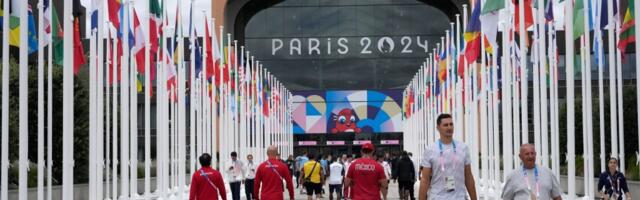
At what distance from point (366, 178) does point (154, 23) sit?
13.7 meters

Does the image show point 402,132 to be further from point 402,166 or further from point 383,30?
point 402,166


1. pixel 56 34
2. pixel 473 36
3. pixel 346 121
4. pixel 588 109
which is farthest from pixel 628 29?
pixel 346 121

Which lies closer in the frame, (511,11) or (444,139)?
A: (444,139)

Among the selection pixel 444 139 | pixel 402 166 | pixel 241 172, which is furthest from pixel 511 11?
pixel 444 139

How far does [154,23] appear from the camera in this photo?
89.0ft

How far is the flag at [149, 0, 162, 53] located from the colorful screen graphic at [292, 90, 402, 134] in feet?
170

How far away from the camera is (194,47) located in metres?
33.5

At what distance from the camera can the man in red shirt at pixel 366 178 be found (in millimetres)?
14477

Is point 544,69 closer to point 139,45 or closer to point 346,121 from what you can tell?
point 139,45

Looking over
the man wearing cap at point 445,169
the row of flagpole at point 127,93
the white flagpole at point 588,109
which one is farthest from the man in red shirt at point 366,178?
the white flagpole at point 588,109

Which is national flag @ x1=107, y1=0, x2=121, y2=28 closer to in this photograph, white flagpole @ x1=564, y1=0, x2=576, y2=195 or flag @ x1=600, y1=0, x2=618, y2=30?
white flagpole @ x1=564, y1=0, x2=576, y2=195

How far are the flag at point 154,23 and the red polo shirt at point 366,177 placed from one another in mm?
13334

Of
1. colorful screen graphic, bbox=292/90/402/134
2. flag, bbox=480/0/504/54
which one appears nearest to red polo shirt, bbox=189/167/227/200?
flag, bbox=480/0/504/54

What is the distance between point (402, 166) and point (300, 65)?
169ft
